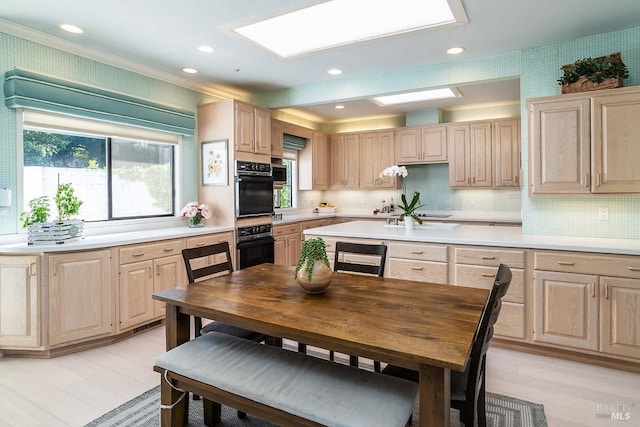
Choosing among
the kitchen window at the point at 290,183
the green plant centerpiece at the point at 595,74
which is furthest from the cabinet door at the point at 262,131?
the green plant centerpiece at the point at 595,74

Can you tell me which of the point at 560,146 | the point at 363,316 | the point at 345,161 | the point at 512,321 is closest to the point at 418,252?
the point at 512,321

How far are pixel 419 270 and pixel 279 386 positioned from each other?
6.91ft

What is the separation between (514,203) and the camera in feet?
18.5

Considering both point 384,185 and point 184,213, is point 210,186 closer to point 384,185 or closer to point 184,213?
point 184,213

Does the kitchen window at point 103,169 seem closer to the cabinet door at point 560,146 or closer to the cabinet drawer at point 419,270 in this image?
the cabinet drawer at point 419,270

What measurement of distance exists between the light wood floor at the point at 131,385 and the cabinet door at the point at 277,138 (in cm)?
325

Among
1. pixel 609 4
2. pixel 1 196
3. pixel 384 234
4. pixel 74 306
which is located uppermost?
pixel 609 4

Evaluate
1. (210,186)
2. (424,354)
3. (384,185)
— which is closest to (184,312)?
(424,354)

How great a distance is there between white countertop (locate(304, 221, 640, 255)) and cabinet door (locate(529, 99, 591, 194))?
16.8 inches

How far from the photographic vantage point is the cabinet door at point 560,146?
289 cm

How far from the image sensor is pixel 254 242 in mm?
4609

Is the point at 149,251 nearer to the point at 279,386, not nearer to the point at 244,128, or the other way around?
the point at 244,128

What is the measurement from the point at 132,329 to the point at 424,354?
3054 mm

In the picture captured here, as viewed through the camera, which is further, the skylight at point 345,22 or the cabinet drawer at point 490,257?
the cabinet drawer at point 490,257
